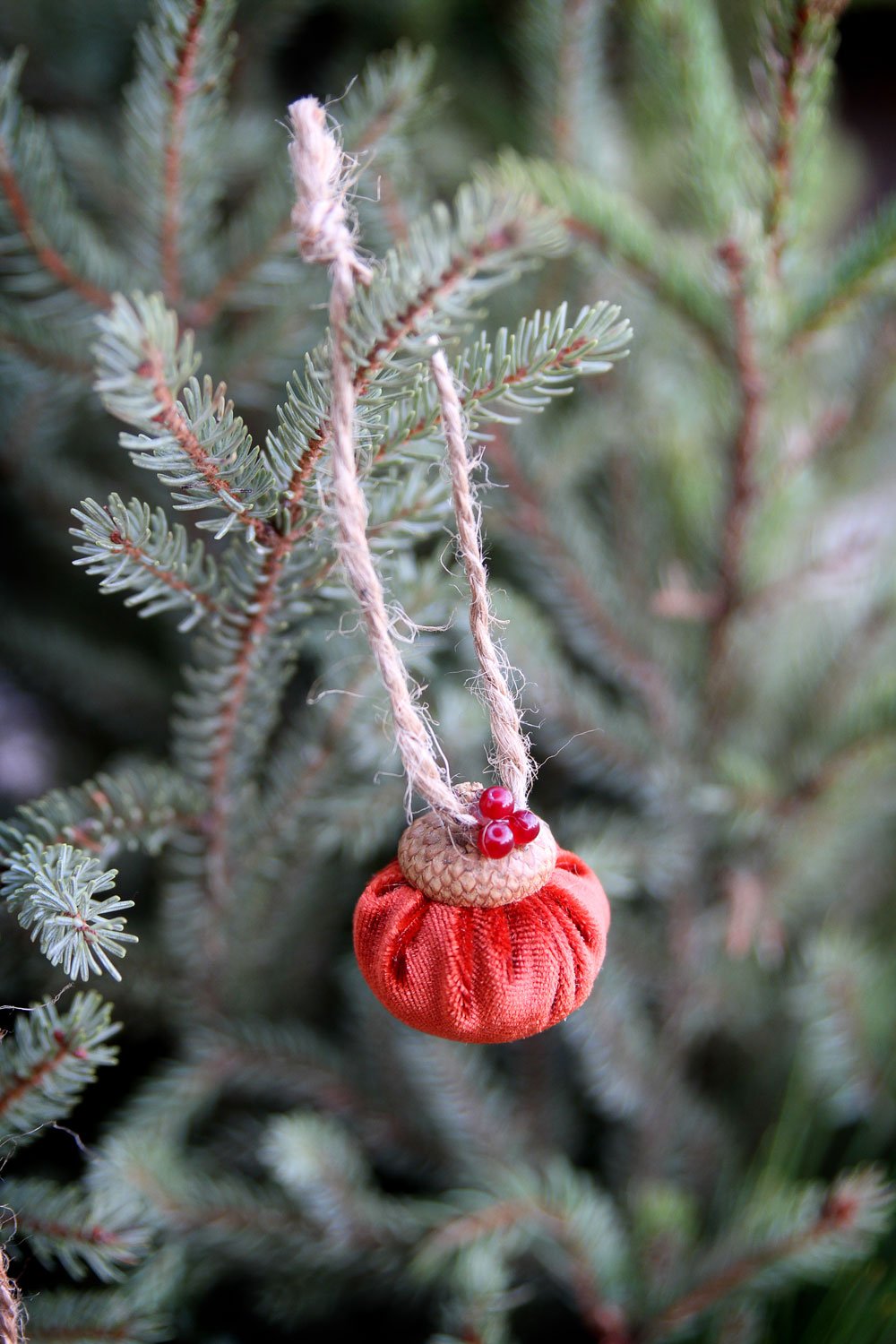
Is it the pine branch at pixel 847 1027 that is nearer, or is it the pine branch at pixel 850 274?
the pine branch at pixel 850 274

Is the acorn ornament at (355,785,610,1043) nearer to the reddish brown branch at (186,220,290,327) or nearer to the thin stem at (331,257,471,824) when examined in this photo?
the thin stem at (331,257,471,824)

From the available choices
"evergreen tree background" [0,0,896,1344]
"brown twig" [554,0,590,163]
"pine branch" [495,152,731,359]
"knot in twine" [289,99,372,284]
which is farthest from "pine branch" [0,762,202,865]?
"brown twig" [554,0,590,163]

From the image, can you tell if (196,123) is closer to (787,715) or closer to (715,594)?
(715,594)

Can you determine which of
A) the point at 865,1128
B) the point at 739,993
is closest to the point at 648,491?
the point at 739,993

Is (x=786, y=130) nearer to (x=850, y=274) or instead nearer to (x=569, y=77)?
(x=850, y=274)

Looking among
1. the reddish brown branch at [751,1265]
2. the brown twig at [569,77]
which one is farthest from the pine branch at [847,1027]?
the brown twig at [569,77]

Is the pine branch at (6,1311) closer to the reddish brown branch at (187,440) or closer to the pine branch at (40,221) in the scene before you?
the reddish brown branch at (187,440)
